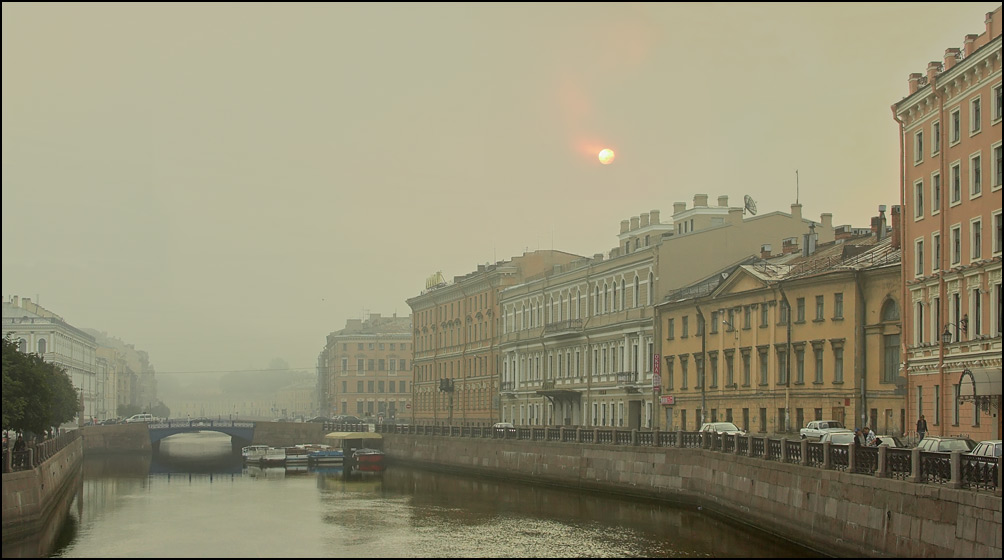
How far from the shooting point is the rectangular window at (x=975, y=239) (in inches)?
1713

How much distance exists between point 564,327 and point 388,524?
3795 cm

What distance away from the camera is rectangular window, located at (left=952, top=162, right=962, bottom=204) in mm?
45094

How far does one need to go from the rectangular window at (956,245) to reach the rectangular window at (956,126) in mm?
3176

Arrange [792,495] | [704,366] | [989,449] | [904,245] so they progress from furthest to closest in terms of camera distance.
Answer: [704,366] < [904,245] < [792,495] < [989,449]

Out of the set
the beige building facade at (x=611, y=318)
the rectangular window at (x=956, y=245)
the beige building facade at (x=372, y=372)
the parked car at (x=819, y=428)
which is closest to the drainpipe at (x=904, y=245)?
the parked car at (x=819, y=428)

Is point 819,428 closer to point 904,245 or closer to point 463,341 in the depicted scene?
point 904,245

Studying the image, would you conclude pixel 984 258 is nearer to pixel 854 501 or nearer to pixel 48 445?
pixel 854 501

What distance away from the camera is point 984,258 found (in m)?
42.8

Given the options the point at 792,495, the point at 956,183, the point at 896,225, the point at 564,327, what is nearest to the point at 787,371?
the point at 896,225

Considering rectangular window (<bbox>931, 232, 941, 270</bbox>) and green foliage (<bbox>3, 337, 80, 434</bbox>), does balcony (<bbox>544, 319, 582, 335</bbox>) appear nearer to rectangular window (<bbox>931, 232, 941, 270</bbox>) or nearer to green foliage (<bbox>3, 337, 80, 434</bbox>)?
green foliage (<bbox>3, 337, 80, 434</bbox>)

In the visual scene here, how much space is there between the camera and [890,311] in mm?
53312

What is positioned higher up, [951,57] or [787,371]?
[951,57]

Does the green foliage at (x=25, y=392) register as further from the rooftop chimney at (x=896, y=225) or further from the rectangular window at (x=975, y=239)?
the rooftop chimney at (x=896, y=225)

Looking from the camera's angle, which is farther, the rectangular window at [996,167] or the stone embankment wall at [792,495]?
the rectangular window at [996,167]
